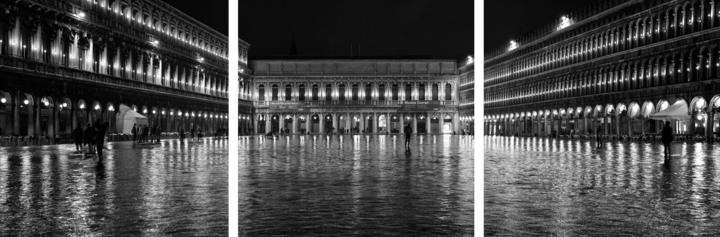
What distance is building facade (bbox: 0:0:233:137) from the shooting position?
4112 cm

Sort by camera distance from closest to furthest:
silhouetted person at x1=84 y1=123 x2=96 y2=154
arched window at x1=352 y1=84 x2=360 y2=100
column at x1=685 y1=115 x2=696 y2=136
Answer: silhouetted person at x1=84 y1=123 x2=96 y2=154
column at x1=685 y1=115 x2=696 y2=136
arched window at x1=352 y1=84 x2=360 y2=100

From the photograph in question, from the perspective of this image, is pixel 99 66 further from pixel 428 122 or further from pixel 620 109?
pixel 428 122

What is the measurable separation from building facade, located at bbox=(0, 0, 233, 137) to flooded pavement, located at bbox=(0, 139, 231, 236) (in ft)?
87.9

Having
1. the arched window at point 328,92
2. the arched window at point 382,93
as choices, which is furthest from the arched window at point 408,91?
the arched window at point 328,92

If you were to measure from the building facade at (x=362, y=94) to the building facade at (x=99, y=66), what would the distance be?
33166 mm

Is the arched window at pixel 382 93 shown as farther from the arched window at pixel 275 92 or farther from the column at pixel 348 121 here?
the arched window at pixel 275 92

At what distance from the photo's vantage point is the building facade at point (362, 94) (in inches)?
4633

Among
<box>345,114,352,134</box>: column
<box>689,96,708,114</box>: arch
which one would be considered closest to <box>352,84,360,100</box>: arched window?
<box>345,114,352,134</box>: column

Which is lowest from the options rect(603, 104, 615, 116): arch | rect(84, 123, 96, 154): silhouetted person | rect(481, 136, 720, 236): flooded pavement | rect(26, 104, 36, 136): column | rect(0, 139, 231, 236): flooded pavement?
rect(481, 136, 720, 236): flooded pavement

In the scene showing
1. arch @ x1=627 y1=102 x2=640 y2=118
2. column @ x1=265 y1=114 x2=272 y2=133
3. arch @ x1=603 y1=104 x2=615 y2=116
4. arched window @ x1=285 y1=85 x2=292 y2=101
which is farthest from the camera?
arched window @ x1=285 y1=85 x2=292 y2=101

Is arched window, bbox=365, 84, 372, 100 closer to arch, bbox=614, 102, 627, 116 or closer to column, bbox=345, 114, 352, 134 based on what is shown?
column, bbox=345, 114, 352, 134

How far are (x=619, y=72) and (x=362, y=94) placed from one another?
59867 millimetres

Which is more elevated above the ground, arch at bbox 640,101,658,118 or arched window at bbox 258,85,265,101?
arched window at bbox 258,85,265,101

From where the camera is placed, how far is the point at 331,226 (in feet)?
28.0
